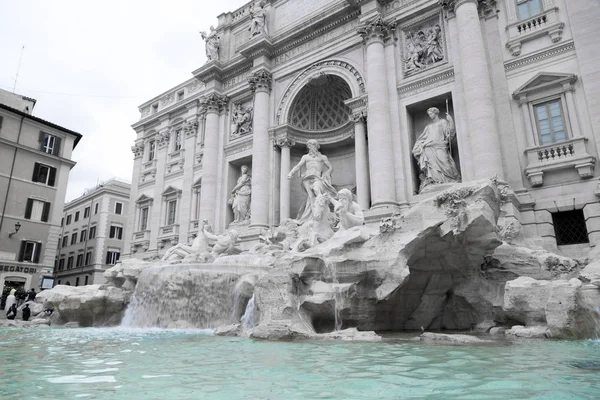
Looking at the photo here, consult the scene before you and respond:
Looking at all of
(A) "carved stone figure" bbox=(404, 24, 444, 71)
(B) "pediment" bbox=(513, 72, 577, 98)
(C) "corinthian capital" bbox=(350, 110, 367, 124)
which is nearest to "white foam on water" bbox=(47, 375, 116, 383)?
(B) "pediment" bbox=(513, 72, 577, 98)

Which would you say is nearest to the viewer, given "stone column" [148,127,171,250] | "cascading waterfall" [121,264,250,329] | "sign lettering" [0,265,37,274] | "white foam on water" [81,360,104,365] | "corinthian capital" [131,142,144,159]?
"white foam on water" [81,360,104,365]

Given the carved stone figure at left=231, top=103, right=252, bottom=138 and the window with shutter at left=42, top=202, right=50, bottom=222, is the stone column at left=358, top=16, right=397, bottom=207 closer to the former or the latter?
the carved stone figure at left=231, top=103, right=252, bottom=138

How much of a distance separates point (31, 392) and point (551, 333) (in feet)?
23.9

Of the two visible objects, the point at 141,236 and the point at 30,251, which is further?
the point at 141,236

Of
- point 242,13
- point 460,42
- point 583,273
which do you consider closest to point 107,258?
point 242,13

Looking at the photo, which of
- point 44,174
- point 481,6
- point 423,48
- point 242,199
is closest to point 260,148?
point 242,199

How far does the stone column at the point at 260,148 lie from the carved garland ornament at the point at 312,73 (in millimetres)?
904

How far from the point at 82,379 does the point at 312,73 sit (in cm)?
1895

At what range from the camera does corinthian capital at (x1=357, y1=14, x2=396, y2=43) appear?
18025 millimetres

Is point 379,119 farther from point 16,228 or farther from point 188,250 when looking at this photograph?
point 16,228

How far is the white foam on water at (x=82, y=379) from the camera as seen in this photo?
3.89 m

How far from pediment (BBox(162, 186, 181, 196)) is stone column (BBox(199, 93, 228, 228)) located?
3.56 m

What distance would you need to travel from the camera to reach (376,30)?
18016 mm

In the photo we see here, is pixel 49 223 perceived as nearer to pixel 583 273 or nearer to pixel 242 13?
pixel 242 13
